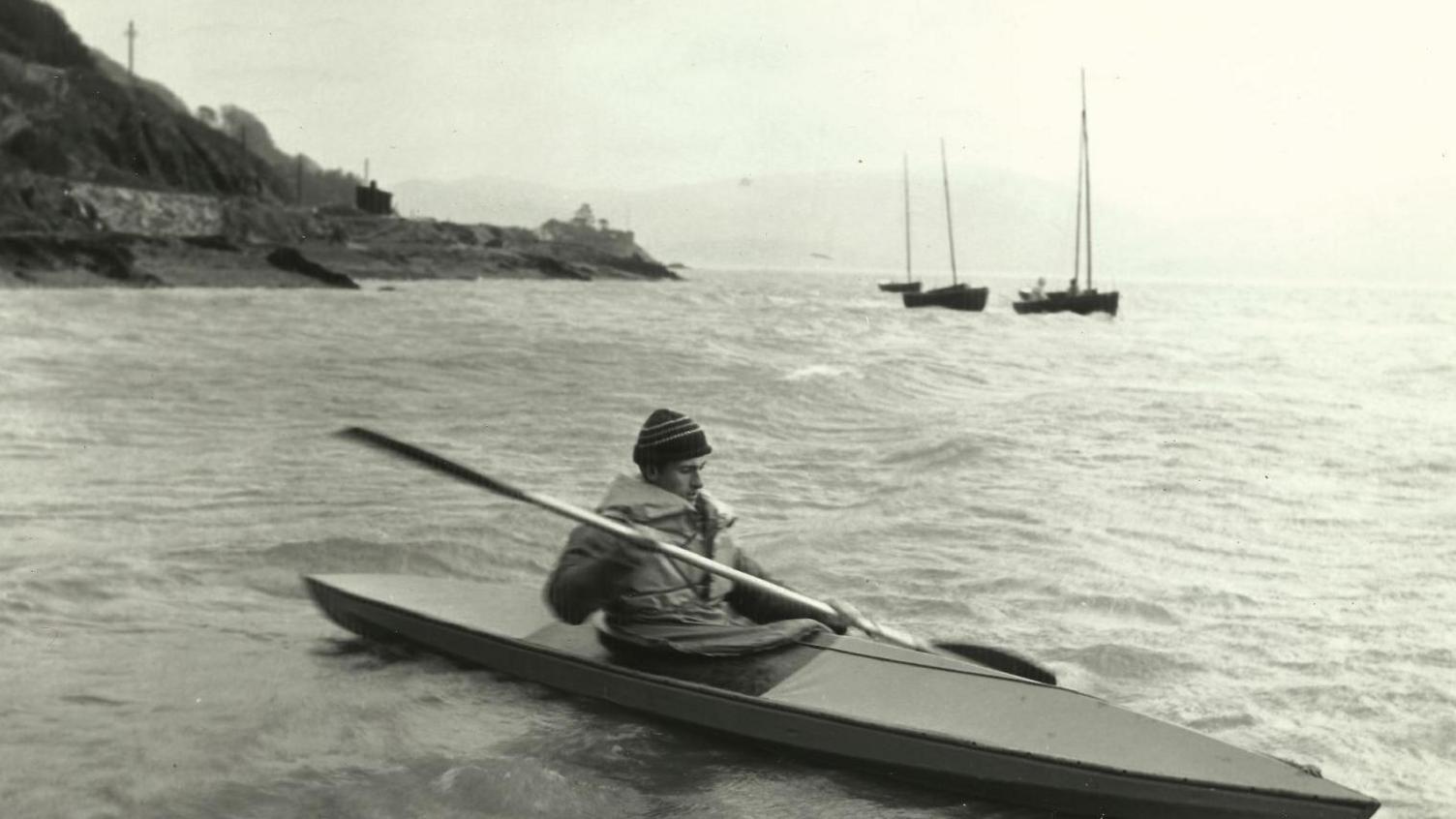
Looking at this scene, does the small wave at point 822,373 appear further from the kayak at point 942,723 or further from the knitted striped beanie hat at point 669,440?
the knitted striped beanie hat at point 669,440

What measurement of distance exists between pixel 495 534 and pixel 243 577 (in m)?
2.18

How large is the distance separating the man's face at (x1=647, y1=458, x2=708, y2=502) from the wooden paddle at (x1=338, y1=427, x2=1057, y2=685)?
0.83 ft

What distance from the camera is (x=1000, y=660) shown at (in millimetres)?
5305

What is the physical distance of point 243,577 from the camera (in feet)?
26.6

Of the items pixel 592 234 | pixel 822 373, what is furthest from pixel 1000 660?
pixel 592 234

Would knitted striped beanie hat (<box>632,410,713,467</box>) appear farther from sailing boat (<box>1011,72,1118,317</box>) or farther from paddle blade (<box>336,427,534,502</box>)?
sailing boat (<box>1011,72,1118,317</box>)

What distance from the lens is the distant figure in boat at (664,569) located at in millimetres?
4879

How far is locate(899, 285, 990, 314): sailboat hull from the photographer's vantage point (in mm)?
54375

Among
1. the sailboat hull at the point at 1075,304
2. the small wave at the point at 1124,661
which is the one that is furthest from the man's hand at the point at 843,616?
the sailboat hull at the point at 1075,304

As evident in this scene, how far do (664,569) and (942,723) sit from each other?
1.31m

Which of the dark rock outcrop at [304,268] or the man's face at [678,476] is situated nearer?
the man's face at [678,476]

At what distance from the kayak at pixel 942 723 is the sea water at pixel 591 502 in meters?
0.19

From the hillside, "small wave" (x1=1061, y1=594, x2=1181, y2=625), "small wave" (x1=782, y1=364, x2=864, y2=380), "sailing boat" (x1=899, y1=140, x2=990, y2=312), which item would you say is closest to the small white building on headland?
the hillside

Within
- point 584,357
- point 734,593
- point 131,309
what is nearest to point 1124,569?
point 734,593
